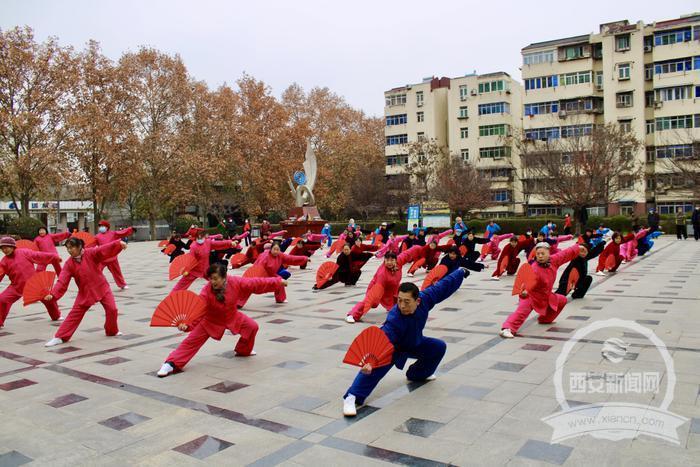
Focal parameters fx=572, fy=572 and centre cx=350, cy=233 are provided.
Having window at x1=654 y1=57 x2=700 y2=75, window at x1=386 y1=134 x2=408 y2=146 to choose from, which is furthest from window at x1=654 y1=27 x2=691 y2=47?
window at x1=386 y1=134 x2=408 y2=146

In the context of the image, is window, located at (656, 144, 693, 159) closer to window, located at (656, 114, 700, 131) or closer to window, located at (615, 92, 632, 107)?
window, located at (656, 114, 700, 131)

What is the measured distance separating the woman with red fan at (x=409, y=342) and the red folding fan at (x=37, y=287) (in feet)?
17.4

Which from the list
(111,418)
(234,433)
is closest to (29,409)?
(111,418)

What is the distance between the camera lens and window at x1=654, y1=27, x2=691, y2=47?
1570 inches

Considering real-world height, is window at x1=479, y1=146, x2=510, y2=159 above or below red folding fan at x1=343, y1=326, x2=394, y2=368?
above

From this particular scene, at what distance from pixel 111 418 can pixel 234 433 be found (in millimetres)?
1092

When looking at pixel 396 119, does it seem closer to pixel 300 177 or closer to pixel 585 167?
pixel 300 177

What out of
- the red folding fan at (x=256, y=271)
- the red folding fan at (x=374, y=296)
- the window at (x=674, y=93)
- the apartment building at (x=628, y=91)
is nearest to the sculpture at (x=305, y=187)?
the apartment building at (x=628, y=91)

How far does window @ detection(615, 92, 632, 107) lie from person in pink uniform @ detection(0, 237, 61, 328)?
42.9 meters

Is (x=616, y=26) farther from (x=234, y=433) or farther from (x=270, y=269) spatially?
(x=234, y=433)

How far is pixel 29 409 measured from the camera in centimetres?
471

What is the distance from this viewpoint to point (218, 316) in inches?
235

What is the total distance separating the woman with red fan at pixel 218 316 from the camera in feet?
18.9

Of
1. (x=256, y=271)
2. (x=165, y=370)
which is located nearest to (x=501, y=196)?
(x=256, y=271)
